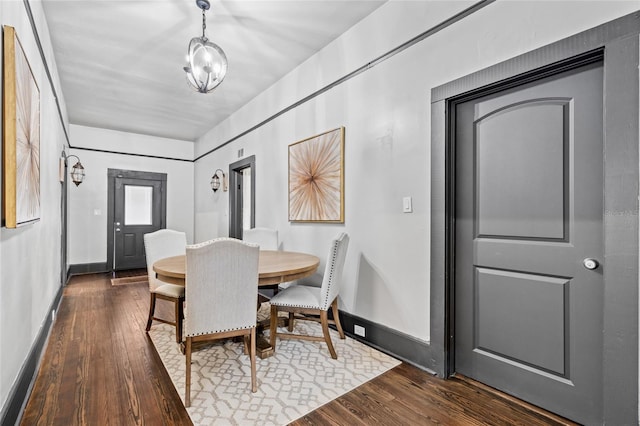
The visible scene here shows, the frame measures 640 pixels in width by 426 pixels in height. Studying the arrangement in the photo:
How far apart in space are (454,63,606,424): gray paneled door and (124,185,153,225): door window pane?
642cm

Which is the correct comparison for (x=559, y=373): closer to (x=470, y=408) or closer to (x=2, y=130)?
(x=470, y=408)

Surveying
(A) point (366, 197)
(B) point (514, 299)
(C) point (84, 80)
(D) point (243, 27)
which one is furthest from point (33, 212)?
(B) point (514, 299)

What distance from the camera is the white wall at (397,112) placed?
1770 millimetres

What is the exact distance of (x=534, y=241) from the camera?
179 cm

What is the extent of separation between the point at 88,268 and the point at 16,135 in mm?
5514

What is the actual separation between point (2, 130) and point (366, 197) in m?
2.29

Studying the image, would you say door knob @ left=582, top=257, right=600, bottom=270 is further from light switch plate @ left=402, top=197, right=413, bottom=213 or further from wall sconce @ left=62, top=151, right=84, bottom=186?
wall sconce @ left=62, top=151, right=84, bottom=186

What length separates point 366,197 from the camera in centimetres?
267

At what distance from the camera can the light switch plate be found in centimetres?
231

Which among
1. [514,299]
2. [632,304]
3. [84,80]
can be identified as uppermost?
[84,80]

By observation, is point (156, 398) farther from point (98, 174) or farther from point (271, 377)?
point (98, 174)

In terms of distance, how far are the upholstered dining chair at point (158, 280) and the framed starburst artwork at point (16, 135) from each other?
112cm

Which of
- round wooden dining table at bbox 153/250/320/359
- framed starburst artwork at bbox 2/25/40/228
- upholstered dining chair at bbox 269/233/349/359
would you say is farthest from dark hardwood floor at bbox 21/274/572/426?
framed starburst artwork at bbox 2/25/40/228

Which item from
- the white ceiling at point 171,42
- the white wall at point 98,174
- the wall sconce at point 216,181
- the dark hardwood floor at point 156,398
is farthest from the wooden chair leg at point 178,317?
the white wall at point 98,174
